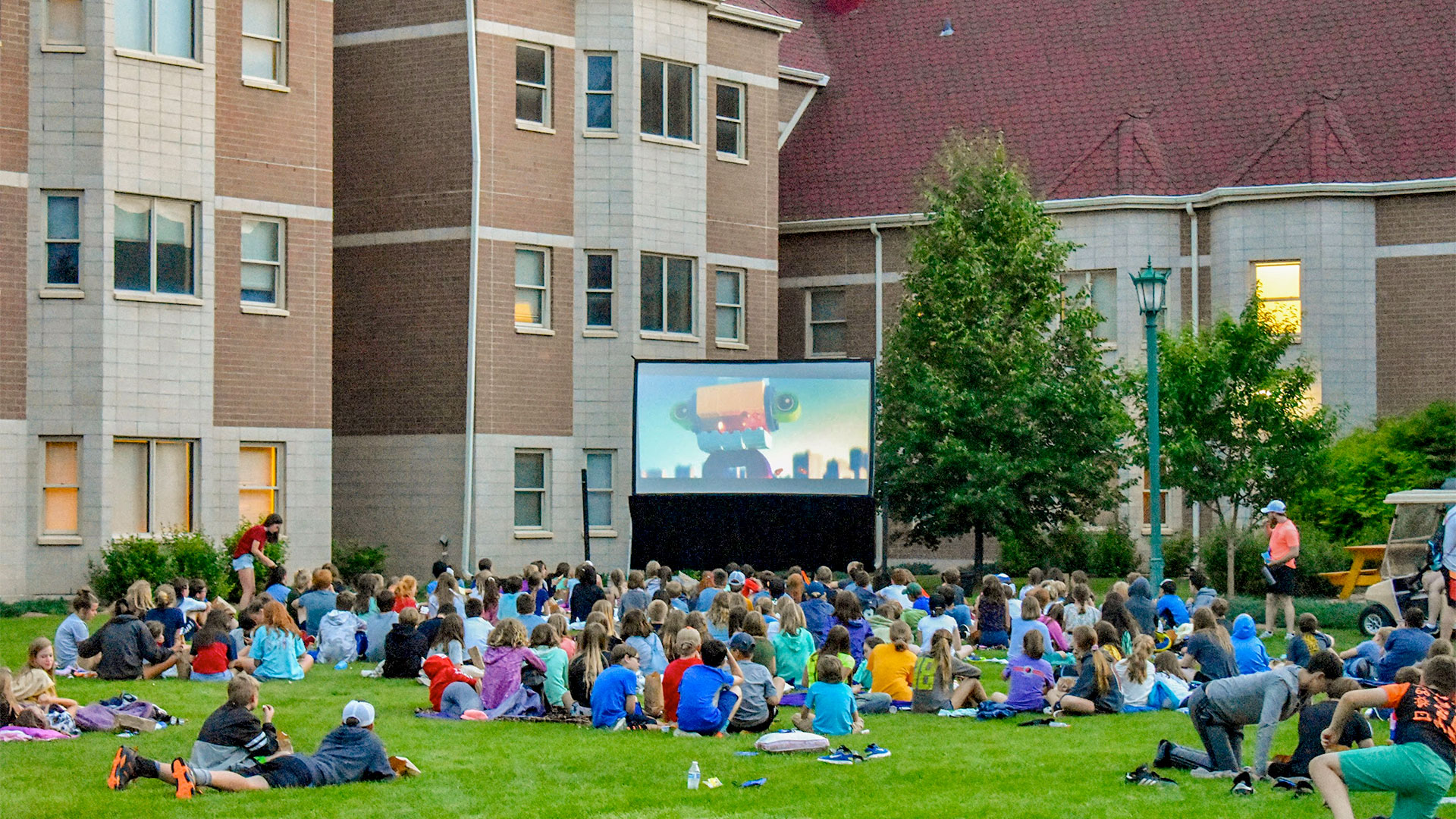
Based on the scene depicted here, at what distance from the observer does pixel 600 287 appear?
38656 millimetres

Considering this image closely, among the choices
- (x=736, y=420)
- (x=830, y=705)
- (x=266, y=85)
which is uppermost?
(x=266, y=85)

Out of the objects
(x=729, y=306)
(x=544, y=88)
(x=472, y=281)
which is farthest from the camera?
(x=729, y=306)

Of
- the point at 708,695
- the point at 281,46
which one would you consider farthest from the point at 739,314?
the point at 708,695

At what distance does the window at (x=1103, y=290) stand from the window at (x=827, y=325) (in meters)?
5.52

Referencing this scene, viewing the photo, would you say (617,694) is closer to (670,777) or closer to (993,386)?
(670,777)

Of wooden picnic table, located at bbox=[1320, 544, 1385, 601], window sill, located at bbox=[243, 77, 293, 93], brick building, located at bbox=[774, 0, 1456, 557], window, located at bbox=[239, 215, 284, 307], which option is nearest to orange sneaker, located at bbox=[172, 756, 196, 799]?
window, located at bbox=[239, 215, 284, 307]

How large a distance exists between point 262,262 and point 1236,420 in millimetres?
18659

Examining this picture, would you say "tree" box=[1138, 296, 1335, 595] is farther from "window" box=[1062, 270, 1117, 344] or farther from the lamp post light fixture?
the lamp post light fixture

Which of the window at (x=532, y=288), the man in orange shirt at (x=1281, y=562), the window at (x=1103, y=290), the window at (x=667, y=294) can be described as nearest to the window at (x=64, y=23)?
the window at (x=532, y=288)

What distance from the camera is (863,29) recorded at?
4978cm

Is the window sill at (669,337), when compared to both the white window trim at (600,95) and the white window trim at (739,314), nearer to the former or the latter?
the white window trim at (739,314)

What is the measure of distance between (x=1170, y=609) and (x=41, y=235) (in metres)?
19.5

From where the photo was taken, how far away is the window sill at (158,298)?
31.9m

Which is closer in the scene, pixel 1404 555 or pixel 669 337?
pixel 1404 555
